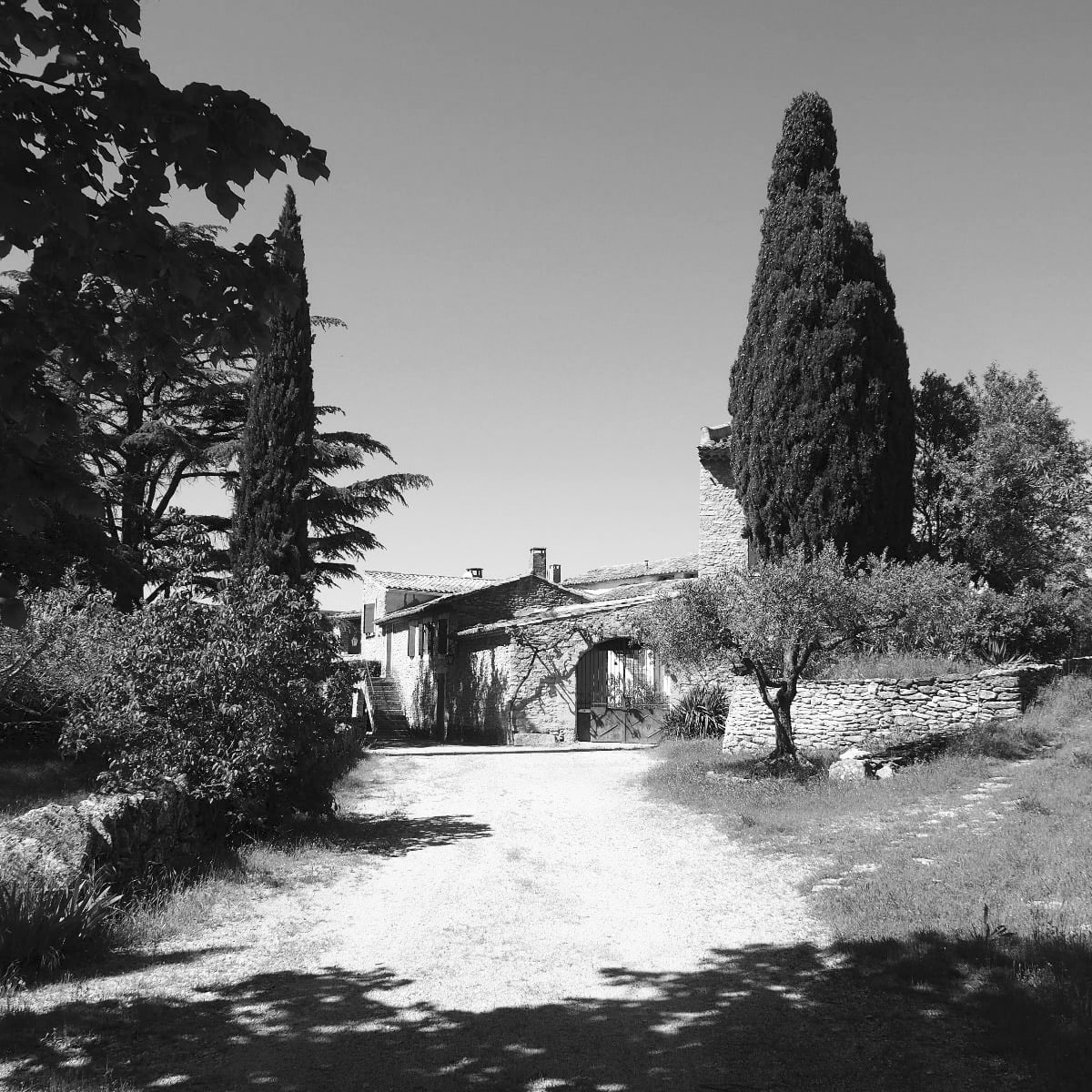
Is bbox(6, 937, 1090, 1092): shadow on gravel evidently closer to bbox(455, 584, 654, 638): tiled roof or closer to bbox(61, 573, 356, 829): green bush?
bbox(61, 573, 356, 829): green bush

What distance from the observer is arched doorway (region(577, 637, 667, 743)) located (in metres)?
25.2

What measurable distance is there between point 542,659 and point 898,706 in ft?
34.9

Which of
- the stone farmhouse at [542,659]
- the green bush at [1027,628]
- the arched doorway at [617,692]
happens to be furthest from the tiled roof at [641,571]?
the green bush at [1027,628]

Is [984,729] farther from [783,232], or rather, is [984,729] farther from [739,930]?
[783,232]

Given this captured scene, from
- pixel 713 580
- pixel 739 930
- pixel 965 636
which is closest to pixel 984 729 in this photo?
pixel 965 636

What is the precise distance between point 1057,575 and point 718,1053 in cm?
2233

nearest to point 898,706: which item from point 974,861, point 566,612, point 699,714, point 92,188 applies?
point 699,714

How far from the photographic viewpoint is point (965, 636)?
1781 centimetres

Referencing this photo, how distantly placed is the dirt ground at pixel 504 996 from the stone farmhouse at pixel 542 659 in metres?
12.9

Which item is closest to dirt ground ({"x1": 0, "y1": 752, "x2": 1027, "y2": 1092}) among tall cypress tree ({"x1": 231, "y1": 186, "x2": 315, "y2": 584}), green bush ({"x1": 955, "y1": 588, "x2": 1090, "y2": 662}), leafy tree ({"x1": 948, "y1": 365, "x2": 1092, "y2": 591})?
green bush ({"x1": 955, "y1": 588, "x2": 1090, "y2": 662})

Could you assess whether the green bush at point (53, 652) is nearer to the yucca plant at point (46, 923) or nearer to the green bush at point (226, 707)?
the green bush at point (226, 707)

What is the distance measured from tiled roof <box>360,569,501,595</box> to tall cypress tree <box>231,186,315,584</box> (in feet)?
47.3

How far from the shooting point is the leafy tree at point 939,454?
24938mm

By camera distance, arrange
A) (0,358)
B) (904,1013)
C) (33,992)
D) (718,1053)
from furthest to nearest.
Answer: (33,992), (904,1013), (718,1053), (0,358)
